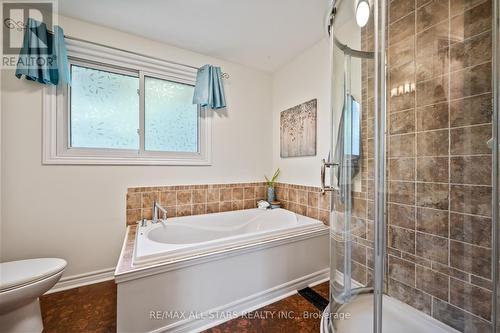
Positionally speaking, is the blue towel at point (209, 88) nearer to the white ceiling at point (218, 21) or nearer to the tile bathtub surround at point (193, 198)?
the white ceiling at point (218, 21)

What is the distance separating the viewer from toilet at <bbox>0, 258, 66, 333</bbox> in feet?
3.54

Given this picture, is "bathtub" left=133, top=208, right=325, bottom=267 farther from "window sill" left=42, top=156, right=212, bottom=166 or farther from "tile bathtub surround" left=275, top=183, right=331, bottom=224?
"window sill" left=42, top=156, right=212, bottom=166

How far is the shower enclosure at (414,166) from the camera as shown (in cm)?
100

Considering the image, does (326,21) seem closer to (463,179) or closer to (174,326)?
(463,179)

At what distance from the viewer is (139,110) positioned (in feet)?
6.81

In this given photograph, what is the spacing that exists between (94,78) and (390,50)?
252 centimetres

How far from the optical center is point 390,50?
1369mm

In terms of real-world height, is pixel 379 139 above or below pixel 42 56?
below

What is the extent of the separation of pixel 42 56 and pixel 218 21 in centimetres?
145

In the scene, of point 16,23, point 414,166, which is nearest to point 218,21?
point 16,23

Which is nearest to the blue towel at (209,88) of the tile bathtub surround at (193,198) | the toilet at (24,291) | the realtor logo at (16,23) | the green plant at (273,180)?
the tile bathtub surround at (193,198)

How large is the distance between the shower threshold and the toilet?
1.68m

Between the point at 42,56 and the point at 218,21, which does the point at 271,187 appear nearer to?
the point at 218,21

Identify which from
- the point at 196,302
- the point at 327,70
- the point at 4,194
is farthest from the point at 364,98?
the point at 4,194
